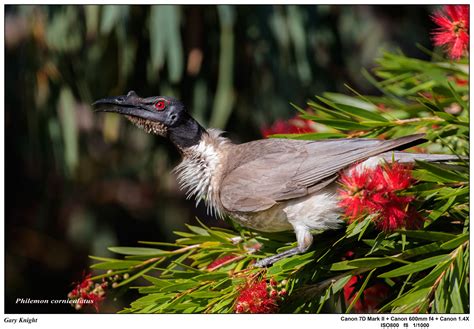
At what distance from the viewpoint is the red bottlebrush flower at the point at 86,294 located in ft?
4.78

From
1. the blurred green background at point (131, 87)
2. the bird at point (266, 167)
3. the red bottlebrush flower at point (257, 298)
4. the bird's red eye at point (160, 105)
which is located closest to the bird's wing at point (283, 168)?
the bird at point (266, 167)

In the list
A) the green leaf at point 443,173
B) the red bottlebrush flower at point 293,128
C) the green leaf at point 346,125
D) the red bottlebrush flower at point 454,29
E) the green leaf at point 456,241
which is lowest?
the green leaf at point 456,241

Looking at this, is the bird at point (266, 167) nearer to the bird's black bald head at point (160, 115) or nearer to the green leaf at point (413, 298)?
the bird's black bald head at point (160, 115)

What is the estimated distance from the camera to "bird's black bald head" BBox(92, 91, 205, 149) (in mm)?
1846

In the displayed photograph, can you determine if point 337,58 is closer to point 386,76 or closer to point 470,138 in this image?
point 386,76

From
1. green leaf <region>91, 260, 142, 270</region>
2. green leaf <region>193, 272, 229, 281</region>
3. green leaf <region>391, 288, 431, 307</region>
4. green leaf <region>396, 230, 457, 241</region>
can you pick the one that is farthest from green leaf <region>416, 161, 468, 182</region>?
green leaf <region>91, 260, 142, 270</region>

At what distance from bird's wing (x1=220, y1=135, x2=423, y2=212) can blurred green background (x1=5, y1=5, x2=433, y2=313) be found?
91 cm

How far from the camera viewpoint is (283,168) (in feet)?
5.63

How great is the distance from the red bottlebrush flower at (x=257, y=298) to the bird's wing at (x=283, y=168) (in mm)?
359

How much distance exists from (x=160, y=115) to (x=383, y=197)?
2.83 feet

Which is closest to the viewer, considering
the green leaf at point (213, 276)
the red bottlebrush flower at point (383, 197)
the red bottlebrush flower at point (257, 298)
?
the red bottlebrush flower at point (383, 197)

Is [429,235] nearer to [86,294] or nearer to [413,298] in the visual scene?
[413,298]

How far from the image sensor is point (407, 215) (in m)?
1.25

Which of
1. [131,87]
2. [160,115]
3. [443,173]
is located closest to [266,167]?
[160,115]
